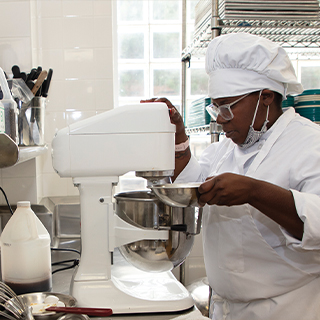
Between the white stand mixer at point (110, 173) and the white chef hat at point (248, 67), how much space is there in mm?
316

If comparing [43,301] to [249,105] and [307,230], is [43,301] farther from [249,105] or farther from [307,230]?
[249,105]

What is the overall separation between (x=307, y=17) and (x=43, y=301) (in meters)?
1.64

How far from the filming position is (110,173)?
3.00 feet

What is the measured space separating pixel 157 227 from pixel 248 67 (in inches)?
22.0

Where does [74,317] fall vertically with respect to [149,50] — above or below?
below

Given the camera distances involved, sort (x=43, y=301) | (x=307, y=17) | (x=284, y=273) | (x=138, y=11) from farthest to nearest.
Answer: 1. (x=138, y=11)
2. (x=307, y=17)
3. (x=284, y=273)
4. (x=43, y=301)

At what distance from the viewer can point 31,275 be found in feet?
3.20

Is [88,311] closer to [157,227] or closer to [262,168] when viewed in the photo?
[157,227]

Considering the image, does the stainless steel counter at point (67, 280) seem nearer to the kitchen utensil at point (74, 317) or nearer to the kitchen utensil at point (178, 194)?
the kitchen utensil at point (74, 317)

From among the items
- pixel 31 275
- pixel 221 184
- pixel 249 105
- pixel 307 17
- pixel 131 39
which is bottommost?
pixel 31 275

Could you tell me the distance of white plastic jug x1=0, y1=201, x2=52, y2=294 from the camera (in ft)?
3.13

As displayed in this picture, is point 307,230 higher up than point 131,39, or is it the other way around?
point 131,39

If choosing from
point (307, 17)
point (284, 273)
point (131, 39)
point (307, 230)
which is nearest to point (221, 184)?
point (307, 230)

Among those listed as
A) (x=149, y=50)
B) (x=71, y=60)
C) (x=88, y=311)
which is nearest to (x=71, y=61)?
(x=71, y=60)
